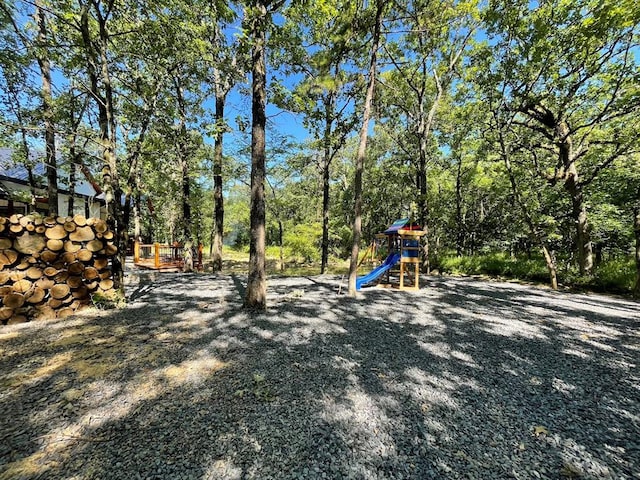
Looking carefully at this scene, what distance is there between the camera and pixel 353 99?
425 inches

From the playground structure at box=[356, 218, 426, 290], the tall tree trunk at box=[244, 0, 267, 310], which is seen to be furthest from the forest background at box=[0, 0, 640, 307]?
the playground structure at box=[356, 218, 426, 290]

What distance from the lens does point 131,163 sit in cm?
1041

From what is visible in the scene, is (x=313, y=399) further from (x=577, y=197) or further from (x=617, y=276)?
(x=577, y=197)

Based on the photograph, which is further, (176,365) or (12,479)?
(176,365)

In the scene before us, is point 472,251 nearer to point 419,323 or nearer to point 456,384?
point 419,323

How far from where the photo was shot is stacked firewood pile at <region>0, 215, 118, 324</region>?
3.94 m

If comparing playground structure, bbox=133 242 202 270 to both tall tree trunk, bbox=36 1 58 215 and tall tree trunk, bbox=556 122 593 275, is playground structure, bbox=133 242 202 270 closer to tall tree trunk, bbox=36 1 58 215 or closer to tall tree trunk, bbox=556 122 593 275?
tall tree trunk, bbox=36 1 58 215

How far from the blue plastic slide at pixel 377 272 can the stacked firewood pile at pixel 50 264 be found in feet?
19.0

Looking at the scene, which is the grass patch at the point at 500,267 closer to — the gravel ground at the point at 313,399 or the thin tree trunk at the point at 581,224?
the thin tree trunk at the point at 581,224

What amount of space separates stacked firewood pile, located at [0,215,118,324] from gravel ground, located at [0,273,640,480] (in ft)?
1.53

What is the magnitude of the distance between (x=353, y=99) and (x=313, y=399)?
11.0 m

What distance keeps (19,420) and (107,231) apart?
3.50m

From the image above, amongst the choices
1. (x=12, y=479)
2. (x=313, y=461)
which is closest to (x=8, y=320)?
(x=12, y=479)

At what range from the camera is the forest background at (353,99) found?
18.1ft
